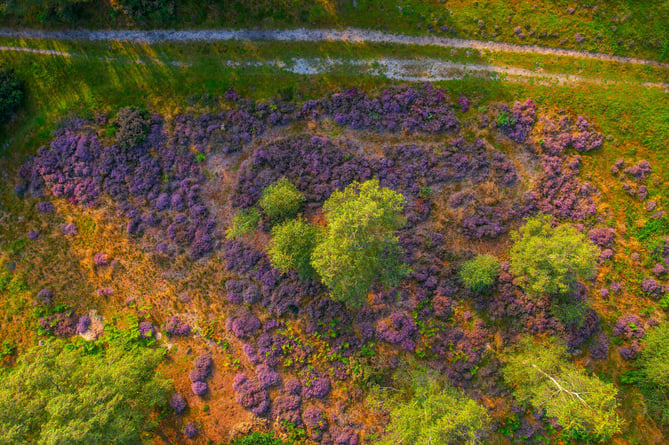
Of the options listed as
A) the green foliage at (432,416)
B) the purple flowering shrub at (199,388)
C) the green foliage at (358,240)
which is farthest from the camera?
the purple flowering shrub at (199,388)

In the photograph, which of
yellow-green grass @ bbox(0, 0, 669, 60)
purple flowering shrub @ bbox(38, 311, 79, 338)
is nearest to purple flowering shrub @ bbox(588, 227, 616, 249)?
yellow-green grass @ bbox(0, 0, 669, 60)

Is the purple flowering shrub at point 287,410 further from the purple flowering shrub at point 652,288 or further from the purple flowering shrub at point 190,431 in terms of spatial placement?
the purple flowering shrub at point 652,288

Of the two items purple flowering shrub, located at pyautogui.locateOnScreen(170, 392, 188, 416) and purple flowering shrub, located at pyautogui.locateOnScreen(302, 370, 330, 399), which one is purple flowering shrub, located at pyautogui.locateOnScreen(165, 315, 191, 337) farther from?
purple flowering shrub, located at pyautogui.locateOnScreen(302, 370, 330, 399)

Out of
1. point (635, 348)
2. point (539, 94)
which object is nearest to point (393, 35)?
point (539, 94)

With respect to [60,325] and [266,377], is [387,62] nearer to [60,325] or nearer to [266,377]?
[266,377]

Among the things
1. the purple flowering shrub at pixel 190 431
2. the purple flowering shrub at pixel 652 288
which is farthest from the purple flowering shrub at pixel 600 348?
the purple flowering shrub at pixel 190 431
